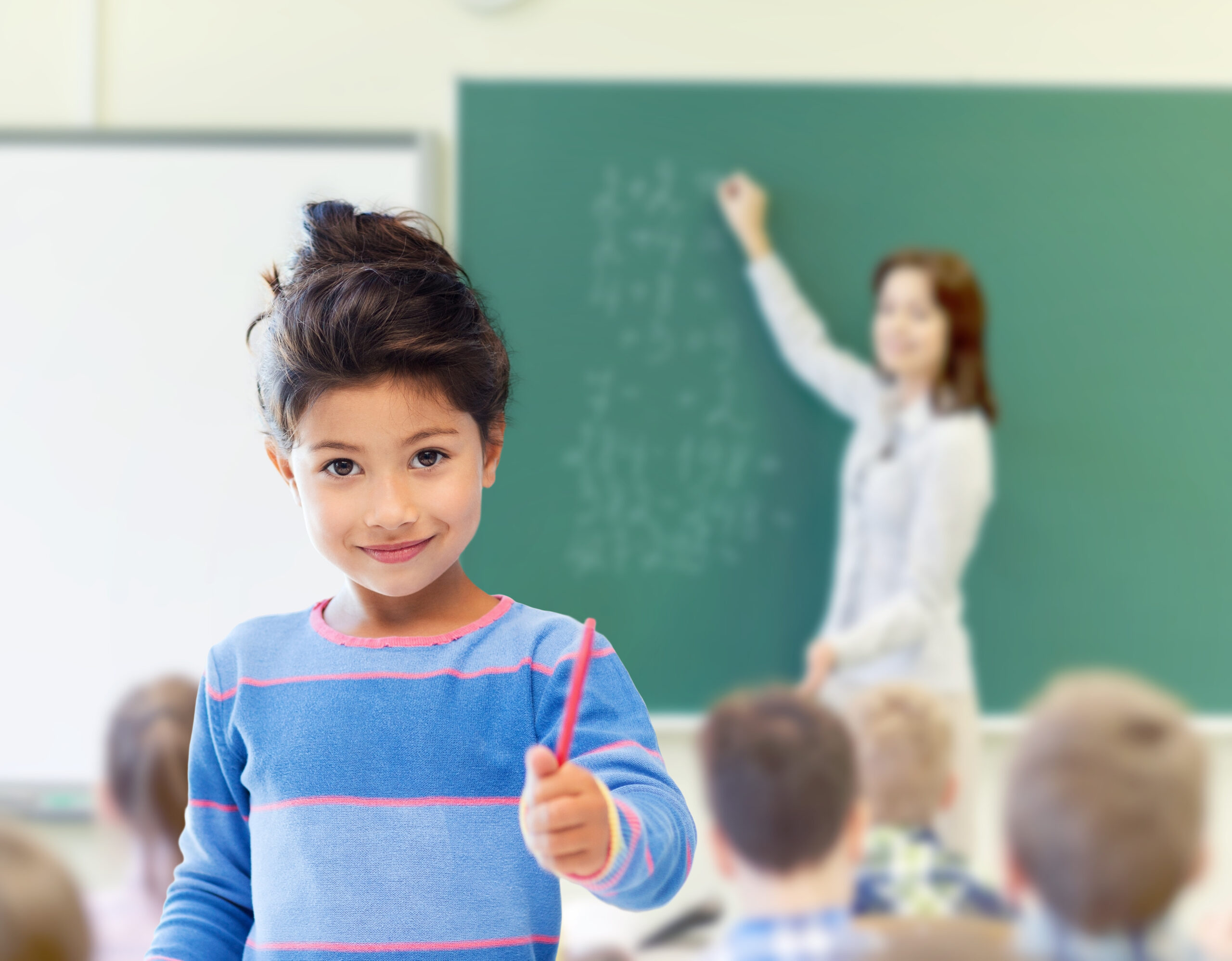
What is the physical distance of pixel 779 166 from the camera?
161 cm

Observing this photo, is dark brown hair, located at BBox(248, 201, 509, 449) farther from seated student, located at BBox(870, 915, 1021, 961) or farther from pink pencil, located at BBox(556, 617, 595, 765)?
seated student, located at BBox(870, 915, 1021, 961)

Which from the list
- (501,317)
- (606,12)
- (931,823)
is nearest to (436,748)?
(931,823)

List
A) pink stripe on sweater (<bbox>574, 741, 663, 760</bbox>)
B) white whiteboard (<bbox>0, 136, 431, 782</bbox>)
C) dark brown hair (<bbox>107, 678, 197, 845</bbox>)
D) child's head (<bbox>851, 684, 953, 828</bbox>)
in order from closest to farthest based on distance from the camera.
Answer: pink stripe on sweater (<bbox>574, 741, 663, 760</bbox>), child's head (<bbox>851, 684, 953, 828</bbox>), dark brown hair (<bbox>107, 678, 197, 845</bbox>), white whiteboard (<bbox>0, 136, 431, 782</bbox>)

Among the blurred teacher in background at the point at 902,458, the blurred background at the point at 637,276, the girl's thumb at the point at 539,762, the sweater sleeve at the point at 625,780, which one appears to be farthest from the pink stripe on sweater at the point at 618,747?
the blurred background at the point at 637,276

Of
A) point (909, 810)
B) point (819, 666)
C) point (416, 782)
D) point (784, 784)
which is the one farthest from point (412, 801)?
point (819, 666)

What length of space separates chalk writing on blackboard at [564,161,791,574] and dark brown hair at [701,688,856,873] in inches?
23.1

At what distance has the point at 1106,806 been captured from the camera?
0.38m

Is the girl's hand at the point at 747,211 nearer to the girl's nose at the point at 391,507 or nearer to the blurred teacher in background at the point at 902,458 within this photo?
Result: the blurred teacher in background at the point at 902,458

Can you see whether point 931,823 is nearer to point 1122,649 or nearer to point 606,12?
point 1122,649

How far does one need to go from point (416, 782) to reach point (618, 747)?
0.11 meters

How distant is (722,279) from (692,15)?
40 cm

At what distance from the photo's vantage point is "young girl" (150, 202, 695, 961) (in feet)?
1.65

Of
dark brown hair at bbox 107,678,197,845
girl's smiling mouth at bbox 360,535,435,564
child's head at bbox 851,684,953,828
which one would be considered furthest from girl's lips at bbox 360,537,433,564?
dark brown hair at bbox 107,678,197,845

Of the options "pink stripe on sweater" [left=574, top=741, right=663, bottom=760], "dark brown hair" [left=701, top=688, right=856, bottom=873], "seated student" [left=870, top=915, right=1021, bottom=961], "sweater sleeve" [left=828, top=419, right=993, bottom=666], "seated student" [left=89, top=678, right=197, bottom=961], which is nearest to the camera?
"seated student" [left=870, top=915, right=1021, bottom=961]
